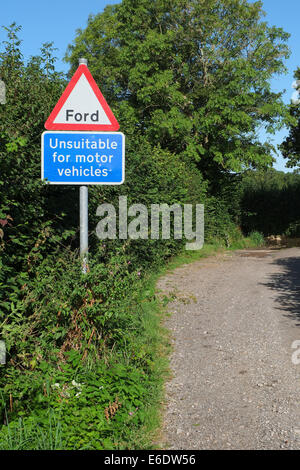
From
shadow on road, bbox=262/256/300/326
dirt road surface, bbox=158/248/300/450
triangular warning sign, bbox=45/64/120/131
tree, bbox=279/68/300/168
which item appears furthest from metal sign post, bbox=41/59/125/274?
tree, bbox=279/68/300/168

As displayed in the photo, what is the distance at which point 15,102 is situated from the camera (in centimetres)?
557

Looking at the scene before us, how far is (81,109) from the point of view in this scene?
4.31 metres

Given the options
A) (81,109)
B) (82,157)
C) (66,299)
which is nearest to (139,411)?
(66,299)

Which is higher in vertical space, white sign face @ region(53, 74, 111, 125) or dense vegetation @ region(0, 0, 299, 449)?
white sign face @ region(53, 74, 111, 125)

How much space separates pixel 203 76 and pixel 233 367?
2102 cm

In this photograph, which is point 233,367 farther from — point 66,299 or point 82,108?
point 82,108

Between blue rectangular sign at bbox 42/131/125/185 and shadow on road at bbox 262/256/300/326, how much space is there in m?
3.85

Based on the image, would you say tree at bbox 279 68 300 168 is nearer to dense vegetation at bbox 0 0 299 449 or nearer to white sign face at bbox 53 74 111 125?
dense vegetation at bbox 0 0 299 449

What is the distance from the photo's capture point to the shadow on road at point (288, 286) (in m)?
7.42

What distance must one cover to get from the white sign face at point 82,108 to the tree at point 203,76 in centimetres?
1645

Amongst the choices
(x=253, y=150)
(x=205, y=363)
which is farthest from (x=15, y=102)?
(x=253, y=150)

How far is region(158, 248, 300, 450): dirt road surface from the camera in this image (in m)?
3.50

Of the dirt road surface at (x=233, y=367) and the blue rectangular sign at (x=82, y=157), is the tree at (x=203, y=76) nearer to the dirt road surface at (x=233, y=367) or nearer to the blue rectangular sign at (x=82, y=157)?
the dirt road surface at (x=233, y=367)
